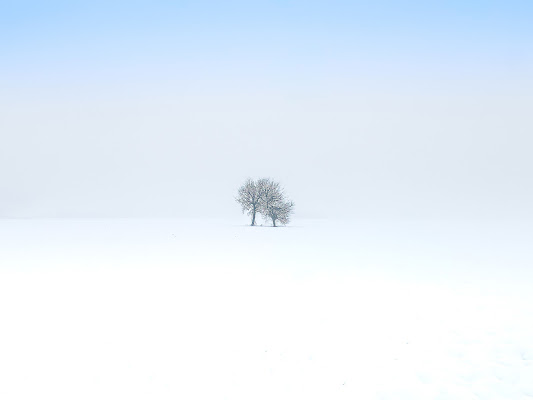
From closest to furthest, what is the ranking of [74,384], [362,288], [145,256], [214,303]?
1. [74,384]
2. [214,303]
3. [362,288]
4. [145,256]

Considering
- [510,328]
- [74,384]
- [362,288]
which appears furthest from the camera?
[362,288]

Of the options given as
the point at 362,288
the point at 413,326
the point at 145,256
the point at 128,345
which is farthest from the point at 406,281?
the point at 145,256

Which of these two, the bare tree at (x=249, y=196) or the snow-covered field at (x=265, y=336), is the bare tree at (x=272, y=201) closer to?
the bare tree at (x=249, y=196)

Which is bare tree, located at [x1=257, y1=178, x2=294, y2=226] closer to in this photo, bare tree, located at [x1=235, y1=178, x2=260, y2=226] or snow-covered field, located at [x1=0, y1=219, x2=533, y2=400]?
bare tree, located at [x1=235, y1=178, x2=260, y2=226]

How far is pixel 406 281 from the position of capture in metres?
24.2

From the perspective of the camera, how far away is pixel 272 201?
89.0 metres

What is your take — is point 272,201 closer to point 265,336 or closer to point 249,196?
point 249,196

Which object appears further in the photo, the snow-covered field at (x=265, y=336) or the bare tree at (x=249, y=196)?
the bare tree at (x=249, y=196)

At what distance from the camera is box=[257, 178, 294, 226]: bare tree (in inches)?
3450

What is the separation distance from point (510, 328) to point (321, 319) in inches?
235

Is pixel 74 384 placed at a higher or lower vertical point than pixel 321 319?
lower

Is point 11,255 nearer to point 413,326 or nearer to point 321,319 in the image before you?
point 321,319

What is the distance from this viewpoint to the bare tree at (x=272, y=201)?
87.6 meters

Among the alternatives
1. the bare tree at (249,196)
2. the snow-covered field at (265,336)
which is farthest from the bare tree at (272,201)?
the snow-covered field at (265,336)
